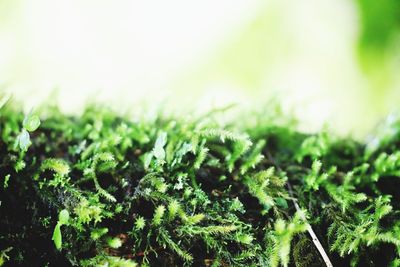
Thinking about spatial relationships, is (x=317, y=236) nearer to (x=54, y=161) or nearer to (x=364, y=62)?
(x=54, y=161)

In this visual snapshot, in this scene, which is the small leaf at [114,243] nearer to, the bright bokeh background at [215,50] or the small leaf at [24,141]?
the small leaf at [24,141]

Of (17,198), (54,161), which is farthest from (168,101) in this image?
(17,198)

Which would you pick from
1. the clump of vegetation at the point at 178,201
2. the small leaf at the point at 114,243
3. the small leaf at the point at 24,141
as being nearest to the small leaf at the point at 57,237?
the clump of vegetation at the point at 178,201

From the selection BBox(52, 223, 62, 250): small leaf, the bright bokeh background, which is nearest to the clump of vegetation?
BBox(52, 223, 62, 250): small leaf

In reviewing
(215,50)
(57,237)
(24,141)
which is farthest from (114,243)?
(215,50)

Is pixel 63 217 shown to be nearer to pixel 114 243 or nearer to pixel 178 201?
pixel 114 243

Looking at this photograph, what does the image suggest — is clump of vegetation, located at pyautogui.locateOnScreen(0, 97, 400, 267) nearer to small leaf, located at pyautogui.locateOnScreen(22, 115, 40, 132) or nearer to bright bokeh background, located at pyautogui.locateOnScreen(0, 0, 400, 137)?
small leaf, located at pyautogui.locateOnScreen(22, 115, 40, 132)
